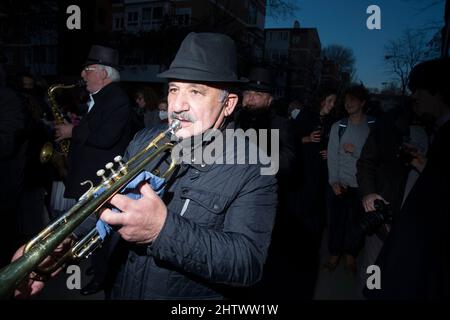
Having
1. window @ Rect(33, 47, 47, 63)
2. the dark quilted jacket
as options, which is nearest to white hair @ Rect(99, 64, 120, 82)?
the dark quilted jacket

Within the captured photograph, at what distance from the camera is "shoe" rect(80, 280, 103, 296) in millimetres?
3820

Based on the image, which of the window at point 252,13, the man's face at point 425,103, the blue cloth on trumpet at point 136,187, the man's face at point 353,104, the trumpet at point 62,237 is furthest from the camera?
the window at point 252,13

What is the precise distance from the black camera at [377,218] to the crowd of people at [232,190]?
0.04ft

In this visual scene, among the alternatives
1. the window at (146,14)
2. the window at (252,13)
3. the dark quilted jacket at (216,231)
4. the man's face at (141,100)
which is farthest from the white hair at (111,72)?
the window at (252,13)

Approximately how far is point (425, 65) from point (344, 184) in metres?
2.41

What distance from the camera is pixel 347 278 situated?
15.5 ft

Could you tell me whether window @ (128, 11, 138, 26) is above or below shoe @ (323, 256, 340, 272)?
above

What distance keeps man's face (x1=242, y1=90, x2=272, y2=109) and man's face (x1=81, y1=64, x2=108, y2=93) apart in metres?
1.95

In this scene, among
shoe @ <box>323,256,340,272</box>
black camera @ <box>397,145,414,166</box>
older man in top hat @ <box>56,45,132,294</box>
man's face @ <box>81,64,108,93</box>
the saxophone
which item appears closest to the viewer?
black camera @ <box>397,145,414,166</box>

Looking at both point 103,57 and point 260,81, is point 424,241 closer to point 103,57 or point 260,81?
point 260,81

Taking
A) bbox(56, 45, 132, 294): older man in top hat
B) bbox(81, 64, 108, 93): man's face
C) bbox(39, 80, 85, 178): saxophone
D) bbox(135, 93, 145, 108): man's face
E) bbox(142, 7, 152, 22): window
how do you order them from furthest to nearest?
1. bbox(142, 7, 152, 22): window
2. bbox(135, 93, 145, 108): man's face
3. bbox(39, 80, 85, 178): saxophone
4. bbox(81, 64, 108, 93): man's face
5. bbox(56, 45, 132, 294): older man in top hat

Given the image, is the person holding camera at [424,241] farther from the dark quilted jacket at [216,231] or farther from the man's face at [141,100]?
the man's face at [141,100]

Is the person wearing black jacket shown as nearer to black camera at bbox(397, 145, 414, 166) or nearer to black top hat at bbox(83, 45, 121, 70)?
black camera at bbox(397, 145, 414, 166)

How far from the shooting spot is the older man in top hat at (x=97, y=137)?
3811 millimetres
